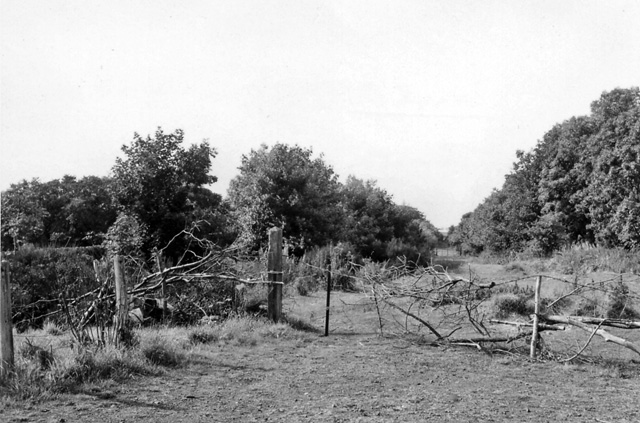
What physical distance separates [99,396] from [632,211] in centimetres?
2273

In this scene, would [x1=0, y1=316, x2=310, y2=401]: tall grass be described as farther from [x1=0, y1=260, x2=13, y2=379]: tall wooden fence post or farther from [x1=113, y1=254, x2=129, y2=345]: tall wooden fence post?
[x1=113, y1=254, x2=129, y2=345]: tall wooden fence post

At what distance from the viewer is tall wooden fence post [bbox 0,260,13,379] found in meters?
5.35

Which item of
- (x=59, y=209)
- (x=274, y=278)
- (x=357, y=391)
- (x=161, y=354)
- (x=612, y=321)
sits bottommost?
(x=357, y=391)

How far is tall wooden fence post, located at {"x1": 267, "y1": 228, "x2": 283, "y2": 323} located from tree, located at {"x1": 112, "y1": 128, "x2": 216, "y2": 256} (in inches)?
142

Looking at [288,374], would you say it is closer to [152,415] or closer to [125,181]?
[152,415]

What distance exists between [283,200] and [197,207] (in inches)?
269

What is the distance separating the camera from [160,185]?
13273 mm

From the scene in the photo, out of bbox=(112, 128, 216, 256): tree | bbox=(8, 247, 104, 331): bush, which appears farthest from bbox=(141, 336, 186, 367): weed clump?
bbox=(112, 128, 216, 256): tree

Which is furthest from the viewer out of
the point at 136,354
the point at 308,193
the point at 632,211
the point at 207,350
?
the point at 632,211

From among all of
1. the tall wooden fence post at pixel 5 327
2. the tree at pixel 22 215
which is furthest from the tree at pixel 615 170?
the tall wooden fence post at pixel 5 327

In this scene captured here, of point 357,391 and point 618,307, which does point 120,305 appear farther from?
point 618,307

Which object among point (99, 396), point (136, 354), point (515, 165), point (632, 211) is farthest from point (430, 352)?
point (515, 165)

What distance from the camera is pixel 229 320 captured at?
9547 millimetres

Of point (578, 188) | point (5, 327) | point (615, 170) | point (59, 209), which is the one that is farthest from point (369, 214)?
point (5, 327)
